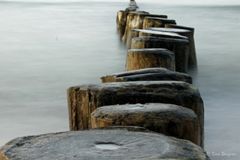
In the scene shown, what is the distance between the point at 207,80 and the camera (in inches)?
280

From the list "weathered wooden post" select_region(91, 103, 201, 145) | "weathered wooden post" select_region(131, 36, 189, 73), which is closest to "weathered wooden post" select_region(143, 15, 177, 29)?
"weathered wooden post" select_region(131, 36, 189, 73)

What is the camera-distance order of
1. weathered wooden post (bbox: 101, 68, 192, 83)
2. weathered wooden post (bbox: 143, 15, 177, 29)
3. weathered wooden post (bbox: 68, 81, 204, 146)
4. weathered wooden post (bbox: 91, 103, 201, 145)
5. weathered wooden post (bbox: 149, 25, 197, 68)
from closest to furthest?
weathered wooden post (bbox: 91, 103, 201, 145) < weathered wooden post (bbox: 68, 81, 204, 146) < weathered wooden post (bbox: 101, 68, 192, 83) < weathered wooden post (bbox: 149, 25, 197, 68) < weathered wooden post (bbox: 143, 15, 177, 29)

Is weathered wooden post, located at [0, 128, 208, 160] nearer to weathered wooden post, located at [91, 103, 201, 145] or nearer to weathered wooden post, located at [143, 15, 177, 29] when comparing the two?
weathered wooden post, located at [91, 103, 201, 145]

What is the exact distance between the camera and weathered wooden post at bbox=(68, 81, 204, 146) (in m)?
2.46

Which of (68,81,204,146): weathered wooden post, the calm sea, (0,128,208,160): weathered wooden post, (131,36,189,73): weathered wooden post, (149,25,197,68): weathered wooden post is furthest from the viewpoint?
(149,25,197,68): weathered wooden post

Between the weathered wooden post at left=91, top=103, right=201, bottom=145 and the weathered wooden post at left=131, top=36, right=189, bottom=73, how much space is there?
262 centimetres

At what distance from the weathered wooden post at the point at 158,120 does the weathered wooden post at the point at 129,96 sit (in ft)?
0.99

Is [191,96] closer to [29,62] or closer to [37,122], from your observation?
[37,122]

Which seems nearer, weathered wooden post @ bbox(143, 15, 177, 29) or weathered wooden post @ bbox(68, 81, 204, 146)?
weathered wooden post @ bbox(68, 81, 204, 146)

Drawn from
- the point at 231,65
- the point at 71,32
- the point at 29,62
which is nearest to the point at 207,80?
the point at 231,65

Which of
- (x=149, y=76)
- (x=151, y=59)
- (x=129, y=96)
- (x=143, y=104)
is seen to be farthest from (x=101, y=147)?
(x=151, y=59)

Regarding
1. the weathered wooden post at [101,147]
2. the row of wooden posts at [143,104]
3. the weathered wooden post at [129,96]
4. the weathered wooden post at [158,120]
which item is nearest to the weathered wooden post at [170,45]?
the row of wooden posts at [143,104]

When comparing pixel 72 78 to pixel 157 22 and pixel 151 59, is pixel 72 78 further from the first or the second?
pixel 151 59

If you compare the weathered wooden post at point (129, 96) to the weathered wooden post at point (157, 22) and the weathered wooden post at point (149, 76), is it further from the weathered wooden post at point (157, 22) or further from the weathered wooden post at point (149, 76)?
the weathered wooden post at point (157, 22)
